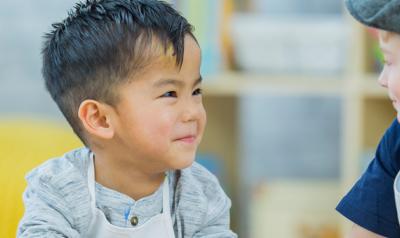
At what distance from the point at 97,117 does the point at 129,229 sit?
15 centimetres

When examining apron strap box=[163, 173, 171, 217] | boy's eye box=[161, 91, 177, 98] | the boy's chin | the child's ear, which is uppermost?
boy's eye box=[161, 91, 177, 98]

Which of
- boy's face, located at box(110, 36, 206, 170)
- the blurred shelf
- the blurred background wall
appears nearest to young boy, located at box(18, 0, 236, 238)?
boy's face, located at box(110, 36, 206, 170)

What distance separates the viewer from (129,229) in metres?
1.03

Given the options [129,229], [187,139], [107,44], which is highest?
[107,44]

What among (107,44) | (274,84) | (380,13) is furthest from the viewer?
(274,84)

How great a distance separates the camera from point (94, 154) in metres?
1.08

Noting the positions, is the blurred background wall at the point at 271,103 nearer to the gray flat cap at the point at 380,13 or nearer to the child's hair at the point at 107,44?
the child's hair at the point at 107,44

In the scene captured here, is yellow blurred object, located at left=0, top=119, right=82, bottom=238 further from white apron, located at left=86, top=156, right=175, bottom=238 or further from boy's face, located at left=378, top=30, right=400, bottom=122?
boy's face, located at left=378, top=30, right=400, bottom=122

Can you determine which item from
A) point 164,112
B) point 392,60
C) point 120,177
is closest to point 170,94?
point 164,112

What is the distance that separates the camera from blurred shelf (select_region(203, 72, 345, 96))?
2016mm

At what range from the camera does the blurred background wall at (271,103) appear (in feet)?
6.56

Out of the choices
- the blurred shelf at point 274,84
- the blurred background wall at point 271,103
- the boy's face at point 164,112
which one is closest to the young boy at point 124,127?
the boy's face at point 164,112

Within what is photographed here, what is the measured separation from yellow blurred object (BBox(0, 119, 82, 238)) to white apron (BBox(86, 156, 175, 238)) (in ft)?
0.86

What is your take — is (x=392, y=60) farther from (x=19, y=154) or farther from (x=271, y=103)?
(x=271, y=103)
